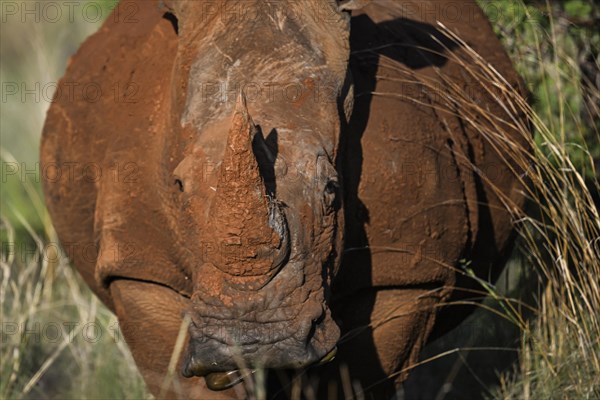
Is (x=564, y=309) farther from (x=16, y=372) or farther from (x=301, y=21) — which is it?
(x=16, y=372)

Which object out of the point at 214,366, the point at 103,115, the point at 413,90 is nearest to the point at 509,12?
the point at 413,90

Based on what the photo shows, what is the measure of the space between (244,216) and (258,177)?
13 centimetres

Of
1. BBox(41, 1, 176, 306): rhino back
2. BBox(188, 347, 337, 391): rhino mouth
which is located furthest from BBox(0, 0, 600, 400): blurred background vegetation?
BBox(188, 347, 337, 391): rhino mouth

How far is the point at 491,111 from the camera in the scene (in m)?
5.72

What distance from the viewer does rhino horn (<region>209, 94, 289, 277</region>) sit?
386 centimetres

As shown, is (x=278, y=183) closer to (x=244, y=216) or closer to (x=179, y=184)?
(x=244, y=216)

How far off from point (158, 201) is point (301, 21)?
0.88m

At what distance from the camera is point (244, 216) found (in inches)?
155

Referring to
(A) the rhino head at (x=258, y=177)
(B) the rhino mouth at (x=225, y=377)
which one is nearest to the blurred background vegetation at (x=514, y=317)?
(A) the rhino head at (x=258, y=177)

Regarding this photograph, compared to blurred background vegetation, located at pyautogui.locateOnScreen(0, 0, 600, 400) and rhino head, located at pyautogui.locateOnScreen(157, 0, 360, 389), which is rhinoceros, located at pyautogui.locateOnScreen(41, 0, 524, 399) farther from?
blurred background vegetation, located at pyautogui.locateOnScreen(0, 0, 600, 400)

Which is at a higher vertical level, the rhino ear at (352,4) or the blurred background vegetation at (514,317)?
the rhino ear at (352,4)

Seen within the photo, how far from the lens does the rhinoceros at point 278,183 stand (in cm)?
402

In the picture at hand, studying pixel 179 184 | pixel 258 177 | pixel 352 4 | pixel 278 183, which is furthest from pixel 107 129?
pixel 258 177

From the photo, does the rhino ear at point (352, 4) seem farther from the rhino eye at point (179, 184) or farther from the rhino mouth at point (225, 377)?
the rhino mouth at point (225, 377)
